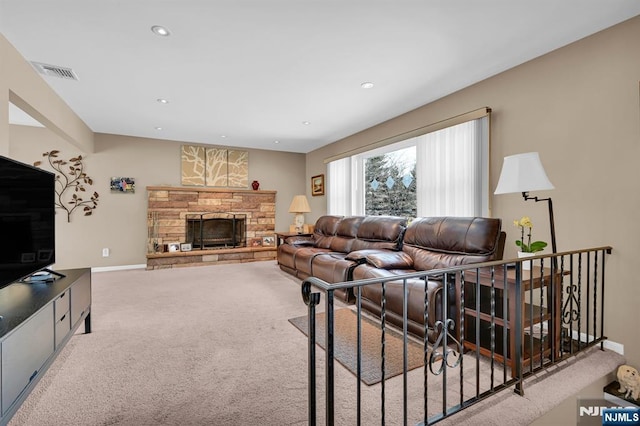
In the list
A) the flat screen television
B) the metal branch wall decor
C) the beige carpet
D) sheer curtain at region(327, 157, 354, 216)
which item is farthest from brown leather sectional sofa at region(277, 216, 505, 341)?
the metal branch wall decor

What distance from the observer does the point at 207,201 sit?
6.21 m

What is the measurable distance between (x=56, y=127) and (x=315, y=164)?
176 inches

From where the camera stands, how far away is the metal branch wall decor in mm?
5082

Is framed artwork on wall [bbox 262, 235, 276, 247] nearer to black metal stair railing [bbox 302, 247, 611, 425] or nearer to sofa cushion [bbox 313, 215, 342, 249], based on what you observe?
sofa cushion [bbox 313, 215, 342, 249]

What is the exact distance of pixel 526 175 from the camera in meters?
2.19

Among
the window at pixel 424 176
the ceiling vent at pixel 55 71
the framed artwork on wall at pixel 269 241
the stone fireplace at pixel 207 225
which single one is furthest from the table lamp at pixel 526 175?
the framed artwork on wall at pixel 269 241

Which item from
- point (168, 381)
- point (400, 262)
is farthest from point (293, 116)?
point (168, 381)

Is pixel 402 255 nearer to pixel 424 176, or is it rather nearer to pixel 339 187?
pixel 424 176

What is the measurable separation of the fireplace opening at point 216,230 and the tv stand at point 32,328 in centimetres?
355

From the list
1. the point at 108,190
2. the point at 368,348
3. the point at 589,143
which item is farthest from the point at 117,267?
the point at 589,143

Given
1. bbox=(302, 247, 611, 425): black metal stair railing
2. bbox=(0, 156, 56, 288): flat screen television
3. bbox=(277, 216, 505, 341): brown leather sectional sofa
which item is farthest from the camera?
bbox=(277, 216, 505, 341): brown leather sectional sofa

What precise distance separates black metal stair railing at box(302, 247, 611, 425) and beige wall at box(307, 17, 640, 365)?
0.14 m

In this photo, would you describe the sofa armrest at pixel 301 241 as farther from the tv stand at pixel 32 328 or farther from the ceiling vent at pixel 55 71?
the ceiling vent at pixel 55 71

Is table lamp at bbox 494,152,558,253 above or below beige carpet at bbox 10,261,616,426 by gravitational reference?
above
